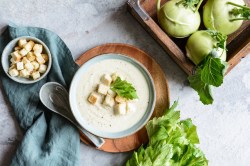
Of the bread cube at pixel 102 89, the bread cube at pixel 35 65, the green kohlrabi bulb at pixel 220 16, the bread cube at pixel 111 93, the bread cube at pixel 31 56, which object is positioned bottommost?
the bread cube at pixel 111 93

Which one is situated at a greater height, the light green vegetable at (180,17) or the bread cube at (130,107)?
the light green vegetable at (180,17)

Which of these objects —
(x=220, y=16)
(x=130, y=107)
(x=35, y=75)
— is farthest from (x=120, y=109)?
(x=220, y=16)

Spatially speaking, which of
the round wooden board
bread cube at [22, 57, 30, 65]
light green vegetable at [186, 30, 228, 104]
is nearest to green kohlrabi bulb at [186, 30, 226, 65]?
light green vegetable at [186, 30, 228, 104]

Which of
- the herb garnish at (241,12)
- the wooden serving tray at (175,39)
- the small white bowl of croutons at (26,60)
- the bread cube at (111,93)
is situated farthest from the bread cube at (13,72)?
the herb garnish at (241,12)

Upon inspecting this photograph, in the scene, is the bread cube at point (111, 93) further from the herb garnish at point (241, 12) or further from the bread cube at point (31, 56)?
the herb garnish at point (241, 12)

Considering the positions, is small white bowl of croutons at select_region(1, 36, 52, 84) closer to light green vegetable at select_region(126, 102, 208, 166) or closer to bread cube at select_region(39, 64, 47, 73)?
bread cube at select_region(39, 64, 47, 73)
